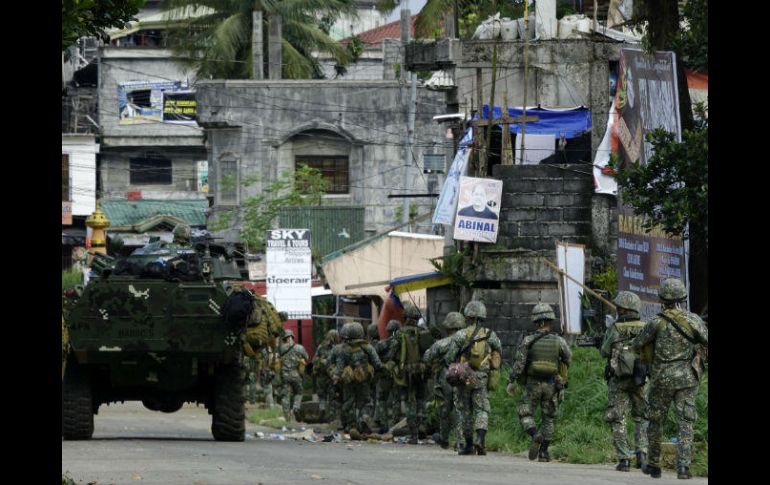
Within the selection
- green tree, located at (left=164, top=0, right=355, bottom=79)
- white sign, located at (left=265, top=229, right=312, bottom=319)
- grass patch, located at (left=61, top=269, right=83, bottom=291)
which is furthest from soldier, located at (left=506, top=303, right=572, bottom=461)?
green tree, located at (left=164, top=0, right=355, bottom=79)

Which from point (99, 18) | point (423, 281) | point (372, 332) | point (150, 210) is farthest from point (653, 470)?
point (150, 210)

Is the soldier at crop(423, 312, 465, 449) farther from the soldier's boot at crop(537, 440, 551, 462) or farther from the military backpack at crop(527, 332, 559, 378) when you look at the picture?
the military backpack at crop(527, 332, 559, 378)

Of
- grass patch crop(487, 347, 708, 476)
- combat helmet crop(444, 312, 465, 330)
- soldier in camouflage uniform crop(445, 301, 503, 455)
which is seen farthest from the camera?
combat helmet crop(444, 312, 465, 330)

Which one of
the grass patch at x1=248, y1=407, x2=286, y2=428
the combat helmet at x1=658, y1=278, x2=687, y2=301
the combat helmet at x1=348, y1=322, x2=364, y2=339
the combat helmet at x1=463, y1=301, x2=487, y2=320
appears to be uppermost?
the combat helmet at x1=658, y1=278, x2=687, y2=301

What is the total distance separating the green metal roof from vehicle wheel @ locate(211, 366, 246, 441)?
126 feet

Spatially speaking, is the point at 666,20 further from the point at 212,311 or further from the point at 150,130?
the point at 150,130

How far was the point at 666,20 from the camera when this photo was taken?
2077cm

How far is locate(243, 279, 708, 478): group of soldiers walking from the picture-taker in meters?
14.2

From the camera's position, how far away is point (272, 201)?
140 feet

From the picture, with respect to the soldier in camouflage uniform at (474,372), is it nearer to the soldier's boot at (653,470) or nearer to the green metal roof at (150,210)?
the soldier's boot at (653,470)

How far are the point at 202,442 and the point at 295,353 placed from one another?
32.8ft

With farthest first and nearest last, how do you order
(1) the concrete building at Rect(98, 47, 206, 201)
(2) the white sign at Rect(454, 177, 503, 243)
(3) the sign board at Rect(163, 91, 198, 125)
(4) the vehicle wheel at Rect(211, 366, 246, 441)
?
1. (1) the concrete building at Rect(98, 47, 206, 201)
2. (3) the sign board at Rect(163, 91, 198, 125)
3. (2) the white sign at Rect(454, 177, 503, 243)
4. (4) the vehicle wheel at Rect(211, 366, 246, 441)
